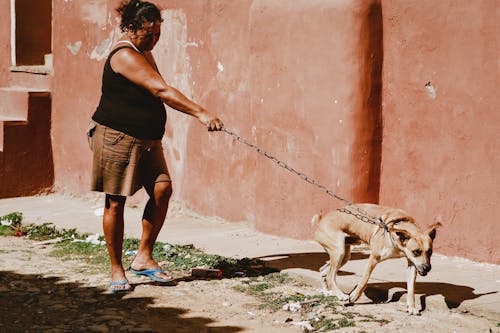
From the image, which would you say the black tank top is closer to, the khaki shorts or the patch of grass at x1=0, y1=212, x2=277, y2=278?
the khaki shorts

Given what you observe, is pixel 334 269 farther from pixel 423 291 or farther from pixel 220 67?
pixel 220 67

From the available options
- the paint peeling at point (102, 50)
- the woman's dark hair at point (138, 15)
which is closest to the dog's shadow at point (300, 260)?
the woman's dark hair at point (138, 15)

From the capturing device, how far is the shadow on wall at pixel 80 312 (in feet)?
18.7

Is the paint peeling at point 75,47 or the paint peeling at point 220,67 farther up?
the paint peeling at point 75,47

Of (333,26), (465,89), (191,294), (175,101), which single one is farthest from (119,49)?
(465,89)

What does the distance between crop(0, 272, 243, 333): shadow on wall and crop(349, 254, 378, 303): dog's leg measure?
0.97 m

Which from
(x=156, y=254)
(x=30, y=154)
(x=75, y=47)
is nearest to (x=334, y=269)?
(x=156, y=254)

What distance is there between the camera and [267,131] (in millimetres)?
8766

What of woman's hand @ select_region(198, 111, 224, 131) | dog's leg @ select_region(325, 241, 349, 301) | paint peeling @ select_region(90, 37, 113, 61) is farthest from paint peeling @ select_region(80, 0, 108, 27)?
dog's leg @ select_region(325, 241, 349, 301)

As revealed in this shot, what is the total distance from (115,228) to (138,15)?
161cm

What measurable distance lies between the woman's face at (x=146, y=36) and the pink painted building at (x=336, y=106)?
86.4 inches

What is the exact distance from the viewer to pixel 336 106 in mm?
8109

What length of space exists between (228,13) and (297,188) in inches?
Answer: 84.7

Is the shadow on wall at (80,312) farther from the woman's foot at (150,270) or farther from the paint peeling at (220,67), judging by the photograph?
the paint peeling at (220,67)
